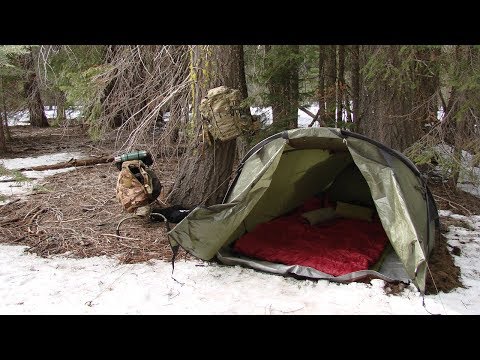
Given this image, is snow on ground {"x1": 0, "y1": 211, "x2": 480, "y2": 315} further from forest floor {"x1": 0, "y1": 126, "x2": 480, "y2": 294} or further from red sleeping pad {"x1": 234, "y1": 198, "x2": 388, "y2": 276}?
red sleeping pad {"x1": 234, "y1": 198, "x2": 388, "y2": 276}

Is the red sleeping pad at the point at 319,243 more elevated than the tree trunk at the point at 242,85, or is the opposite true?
the tree trunk at the point at 242,85

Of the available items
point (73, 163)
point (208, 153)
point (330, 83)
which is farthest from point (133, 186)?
point (330, 83)

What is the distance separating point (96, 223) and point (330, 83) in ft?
15.4

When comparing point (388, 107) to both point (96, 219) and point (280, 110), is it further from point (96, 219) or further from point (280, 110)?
point (96, 219)

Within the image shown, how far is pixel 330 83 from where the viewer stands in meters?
7.44

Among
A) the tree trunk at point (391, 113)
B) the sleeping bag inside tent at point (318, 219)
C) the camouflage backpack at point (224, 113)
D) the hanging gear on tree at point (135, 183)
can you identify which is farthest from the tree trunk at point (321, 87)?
the hanging gear on tree at point (135, 183)

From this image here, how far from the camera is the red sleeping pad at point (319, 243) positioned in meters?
4.04

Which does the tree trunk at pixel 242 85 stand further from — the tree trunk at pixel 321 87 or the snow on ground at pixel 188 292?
the snow on ground at pixel 188 292

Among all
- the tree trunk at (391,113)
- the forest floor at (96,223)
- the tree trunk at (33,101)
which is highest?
the tree trunk at (33,101)

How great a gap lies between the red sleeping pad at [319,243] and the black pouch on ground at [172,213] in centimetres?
91

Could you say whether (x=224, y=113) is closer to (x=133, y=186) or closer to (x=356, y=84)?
(x=133, y=186)
